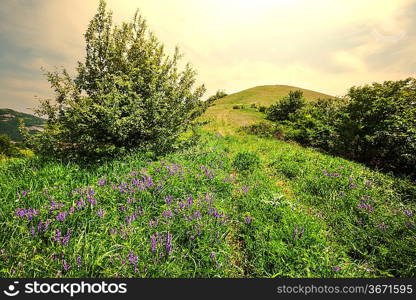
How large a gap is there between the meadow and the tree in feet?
3.05

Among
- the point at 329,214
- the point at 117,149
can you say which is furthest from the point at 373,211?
the point at 117,149

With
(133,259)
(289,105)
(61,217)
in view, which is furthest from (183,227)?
(289,105)

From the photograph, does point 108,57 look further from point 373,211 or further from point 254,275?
point 373,211

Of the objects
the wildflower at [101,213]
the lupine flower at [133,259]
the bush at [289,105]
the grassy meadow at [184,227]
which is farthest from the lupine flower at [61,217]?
the bush at [289,105]

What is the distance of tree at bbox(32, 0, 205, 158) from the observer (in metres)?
5.43

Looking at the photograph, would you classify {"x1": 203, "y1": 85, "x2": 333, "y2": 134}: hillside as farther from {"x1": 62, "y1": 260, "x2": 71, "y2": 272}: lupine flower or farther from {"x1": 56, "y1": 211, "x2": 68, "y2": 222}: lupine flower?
{"x1": 62, "y1": 260, "x2": 71, "y2": 272}: lupine flower

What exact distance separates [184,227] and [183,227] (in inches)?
0.9

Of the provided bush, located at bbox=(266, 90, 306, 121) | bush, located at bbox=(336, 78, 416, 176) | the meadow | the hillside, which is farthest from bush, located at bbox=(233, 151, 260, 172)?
bush, located at bbox=(266, 90, 306, 121)

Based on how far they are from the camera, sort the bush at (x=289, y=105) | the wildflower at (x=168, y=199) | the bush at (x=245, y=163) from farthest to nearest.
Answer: the bush at (x=289, y=105) < the bush at (x=245, y=163) < the wildflower at (x=168, y=199)

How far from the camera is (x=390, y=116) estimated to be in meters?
9.24

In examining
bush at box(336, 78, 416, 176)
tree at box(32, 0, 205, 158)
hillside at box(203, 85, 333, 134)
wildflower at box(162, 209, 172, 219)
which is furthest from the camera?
hillside at box(203, 85, 333, 134)

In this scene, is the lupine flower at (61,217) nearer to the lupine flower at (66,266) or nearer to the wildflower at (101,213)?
the wildflower at (101,213)

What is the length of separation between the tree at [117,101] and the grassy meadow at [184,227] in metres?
Result: 0.90

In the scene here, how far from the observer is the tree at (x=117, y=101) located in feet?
17.8
